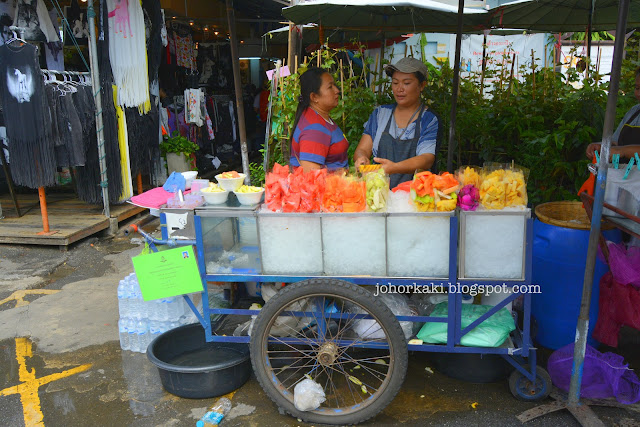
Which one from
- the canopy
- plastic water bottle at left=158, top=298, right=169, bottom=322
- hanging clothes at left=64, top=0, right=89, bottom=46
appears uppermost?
hanging clothes at left=64, top=0, right=89, bottom=46

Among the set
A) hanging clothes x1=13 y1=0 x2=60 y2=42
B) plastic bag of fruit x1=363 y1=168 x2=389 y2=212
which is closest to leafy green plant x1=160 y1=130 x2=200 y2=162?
hanging clothes x1=13 y1=0 x2=60 y2=42

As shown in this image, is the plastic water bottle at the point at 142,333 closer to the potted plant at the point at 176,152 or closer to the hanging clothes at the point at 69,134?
the hanging clothes at the point at 69,134

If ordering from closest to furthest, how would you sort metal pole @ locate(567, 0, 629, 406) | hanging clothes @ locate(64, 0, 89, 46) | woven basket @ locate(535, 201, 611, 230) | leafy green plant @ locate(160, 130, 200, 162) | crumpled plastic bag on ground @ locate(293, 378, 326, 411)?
metal pole @ locate(567, 0, 629, 406), crumpled plastic bag on ground @ locate(293, 378, 326, 411), woven basket @ locate(535, 201, 611, 230), hanging clothes @ locate(64, 0, 89, 46), leafy green plant @ locate(160, 130, 200, 162)

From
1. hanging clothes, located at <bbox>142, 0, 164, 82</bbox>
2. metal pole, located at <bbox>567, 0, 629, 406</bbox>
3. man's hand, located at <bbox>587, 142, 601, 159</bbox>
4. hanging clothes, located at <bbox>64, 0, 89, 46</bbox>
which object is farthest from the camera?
hanging clothes, located at <bbox>142, 0, 164, 82</bbox>

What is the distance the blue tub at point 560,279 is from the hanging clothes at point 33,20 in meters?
5.74

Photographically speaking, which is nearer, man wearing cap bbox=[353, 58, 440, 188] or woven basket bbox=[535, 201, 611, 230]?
woven basket bbox=[535, 201, 611, 230]

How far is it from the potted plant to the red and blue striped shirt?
191 inches

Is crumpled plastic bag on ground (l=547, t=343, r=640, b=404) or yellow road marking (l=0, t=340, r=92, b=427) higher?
crumpled plastic bag on ground (l=547, t=343, r=640, b=404)

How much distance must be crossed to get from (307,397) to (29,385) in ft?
6.35

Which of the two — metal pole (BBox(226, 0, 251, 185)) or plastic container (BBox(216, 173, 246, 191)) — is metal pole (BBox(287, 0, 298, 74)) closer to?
metal pole (BBox(226, 0, 251, 185))

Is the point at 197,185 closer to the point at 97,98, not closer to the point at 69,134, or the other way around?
the point at 69,134

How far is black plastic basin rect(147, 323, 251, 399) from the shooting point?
9.82ft

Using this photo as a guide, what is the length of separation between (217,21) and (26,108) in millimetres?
4745

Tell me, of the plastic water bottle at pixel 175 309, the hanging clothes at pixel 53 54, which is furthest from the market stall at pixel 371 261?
the hanging clothes at pixel 53 54
